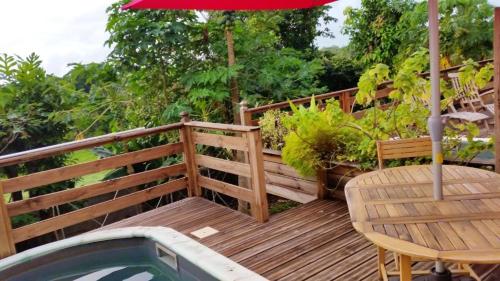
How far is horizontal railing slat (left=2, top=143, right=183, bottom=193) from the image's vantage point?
3355mm

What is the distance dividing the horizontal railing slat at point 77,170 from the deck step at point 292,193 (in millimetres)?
1244

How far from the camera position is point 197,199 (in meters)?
4.46

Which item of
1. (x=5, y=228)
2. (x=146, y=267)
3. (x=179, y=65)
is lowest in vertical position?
(x=146, y=267)

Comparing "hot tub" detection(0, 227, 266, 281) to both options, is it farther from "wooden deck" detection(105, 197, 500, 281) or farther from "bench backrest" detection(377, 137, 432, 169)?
"bench backrest" detection(377, 137, 432, 169)

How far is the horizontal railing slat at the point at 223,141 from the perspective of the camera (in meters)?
3.64

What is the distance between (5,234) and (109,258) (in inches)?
34.9

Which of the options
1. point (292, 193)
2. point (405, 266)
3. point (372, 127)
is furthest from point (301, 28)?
point (405, 266)

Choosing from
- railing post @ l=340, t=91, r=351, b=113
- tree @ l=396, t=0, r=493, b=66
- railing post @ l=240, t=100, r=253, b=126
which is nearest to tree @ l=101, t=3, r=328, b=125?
railing post @ l=240, t=100, r=253, b=126

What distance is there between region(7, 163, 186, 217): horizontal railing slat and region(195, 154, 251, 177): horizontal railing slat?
28 centimetres

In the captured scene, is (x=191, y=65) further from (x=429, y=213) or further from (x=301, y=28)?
(x=429, y=213)

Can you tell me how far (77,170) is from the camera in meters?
3.64

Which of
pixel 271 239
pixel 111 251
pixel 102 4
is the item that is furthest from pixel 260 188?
pixel 102 4

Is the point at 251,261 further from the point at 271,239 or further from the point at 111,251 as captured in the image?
the point at 111,251

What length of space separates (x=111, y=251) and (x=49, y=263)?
0.48 meters
